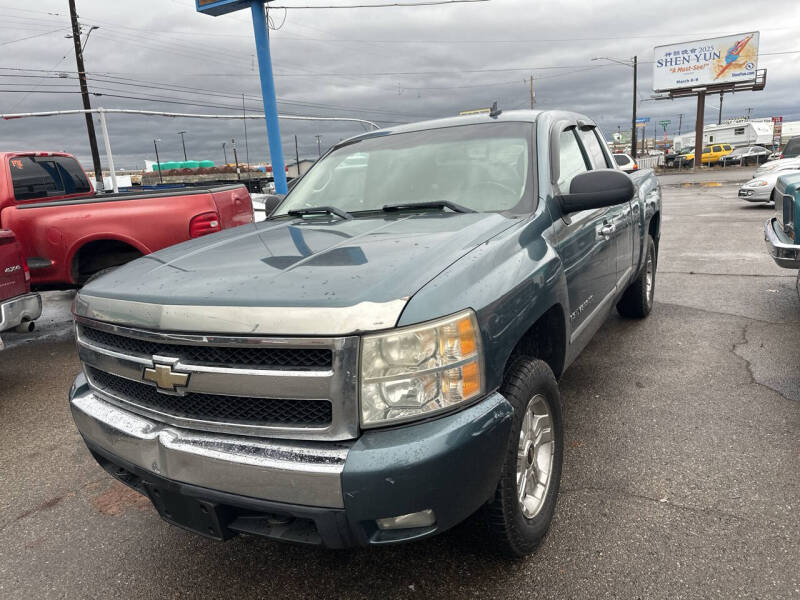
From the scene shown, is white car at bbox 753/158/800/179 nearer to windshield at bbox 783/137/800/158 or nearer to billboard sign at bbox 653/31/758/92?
windshield at bbox 783/137/800/158

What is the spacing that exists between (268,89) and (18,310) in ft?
20.9

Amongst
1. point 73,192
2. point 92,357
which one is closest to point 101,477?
point 92,357

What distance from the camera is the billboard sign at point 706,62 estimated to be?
142 feet

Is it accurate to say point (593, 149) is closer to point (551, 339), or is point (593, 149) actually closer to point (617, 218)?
point (617, 218)

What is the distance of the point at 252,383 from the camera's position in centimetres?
186

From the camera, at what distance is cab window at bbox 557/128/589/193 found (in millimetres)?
3255

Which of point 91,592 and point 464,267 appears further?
point 91,592

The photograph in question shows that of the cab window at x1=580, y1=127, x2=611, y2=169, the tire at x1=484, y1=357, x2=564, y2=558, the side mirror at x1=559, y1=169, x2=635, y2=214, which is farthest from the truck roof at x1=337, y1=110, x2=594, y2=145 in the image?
the tire at x1=484, y1=357, x2=564, y2=558

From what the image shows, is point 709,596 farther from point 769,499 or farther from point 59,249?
point 59,249

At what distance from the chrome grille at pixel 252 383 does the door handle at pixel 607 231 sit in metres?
2.28

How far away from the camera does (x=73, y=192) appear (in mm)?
7281

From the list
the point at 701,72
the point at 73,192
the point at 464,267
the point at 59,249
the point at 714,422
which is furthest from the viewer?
the point at 701,72

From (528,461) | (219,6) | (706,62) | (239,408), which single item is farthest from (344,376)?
(706,62)

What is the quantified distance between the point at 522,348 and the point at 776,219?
15.0ft
